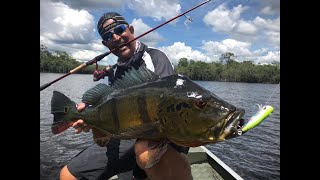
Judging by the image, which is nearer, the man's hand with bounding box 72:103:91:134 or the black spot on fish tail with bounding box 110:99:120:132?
the black spot on fish tail with bounding box 110:99:120:132

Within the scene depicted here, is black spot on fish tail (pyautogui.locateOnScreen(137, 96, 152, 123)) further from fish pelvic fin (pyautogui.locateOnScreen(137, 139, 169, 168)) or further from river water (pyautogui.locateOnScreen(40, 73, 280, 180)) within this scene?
river water (pyautogui.locateOnScreen(40, 73, 280, 180))

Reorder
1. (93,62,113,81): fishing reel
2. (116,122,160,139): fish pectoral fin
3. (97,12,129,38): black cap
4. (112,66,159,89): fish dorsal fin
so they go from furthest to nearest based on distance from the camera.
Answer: (93,62,113,81): fishing reel < (97,12,129,38): black cap < (112,66,159,89): fish dorsal fin < (116,122,160,139): fish pectoral fin

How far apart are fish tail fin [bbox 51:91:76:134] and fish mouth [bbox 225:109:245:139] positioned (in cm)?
136

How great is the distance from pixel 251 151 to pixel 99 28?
12.5 m

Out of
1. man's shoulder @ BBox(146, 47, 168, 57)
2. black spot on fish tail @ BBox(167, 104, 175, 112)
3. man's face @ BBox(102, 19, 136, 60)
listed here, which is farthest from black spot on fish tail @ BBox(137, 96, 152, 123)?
man's face @ BBox(102, 19, 136, 60)

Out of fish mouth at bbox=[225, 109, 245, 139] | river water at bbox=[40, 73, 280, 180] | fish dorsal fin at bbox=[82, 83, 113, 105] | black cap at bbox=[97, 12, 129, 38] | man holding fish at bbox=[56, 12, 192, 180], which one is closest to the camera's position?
fish mouth at bbox=[225, 109, 245, 139]

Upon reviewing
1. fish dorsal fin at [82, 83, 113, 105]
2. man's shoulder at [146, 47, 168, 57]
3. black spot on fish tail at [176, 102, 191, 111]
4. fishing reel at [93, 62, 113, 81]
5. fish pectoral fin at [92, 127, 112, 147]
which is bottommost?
fish pectoral fin at [92, 127, 112, 147]

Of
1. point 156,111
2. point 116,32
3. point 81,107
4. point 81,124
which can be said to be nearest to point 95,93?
point 81,107

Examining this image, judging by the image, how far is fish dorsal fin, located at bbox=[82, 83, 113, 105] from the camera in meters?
2.67

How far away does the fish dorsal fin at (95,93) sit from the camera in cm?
267

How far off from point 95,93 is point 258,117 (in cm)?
133
